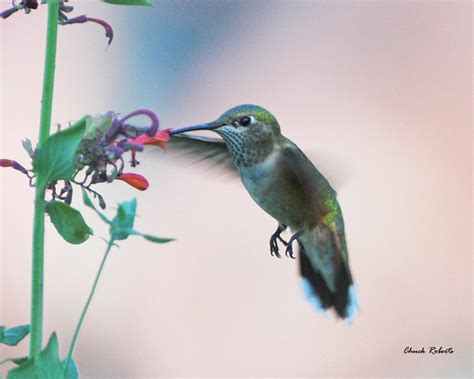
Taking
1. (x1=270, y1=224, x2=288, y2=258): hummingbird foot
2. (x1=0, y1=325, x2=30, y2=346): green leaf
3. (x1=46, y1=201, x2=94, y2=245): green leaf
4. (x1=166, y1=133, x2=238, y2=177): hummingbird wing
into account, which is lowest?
(x1=270, y1=224, x2=288, y2=258): hummingbird foot

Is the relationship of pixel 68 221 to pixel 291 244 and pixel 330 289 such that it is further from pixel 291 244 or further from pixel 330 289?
pixel 330 289

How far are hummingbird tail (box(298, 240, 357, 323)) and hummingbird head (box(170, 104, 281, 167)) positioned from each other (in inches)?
15.6

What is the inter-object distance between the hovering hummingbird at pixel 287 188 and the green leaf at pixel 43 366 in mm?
713

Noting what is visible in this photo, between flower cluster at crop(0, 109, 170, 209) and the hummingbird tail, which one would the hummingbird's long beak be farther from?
the hummingbird tail

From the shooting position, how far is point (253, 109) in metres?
2.01

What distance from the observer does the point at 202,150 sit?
2049mm

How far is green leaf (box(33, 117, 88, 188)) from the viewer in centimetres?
116

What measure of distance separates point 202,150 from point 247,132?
0.14 m

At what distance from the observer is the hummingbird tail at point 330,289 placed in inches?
90.8

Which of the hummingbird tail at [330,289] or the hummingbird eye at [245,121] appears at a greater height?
the hummingbird eye at [245,121]
